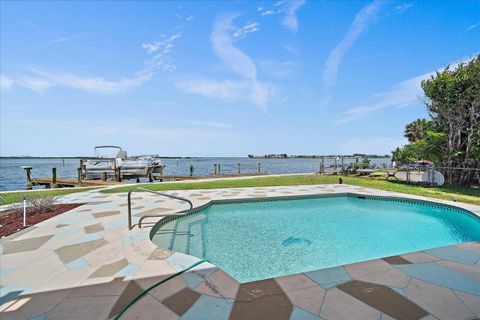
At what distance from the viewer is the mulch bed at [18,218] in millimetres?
4291

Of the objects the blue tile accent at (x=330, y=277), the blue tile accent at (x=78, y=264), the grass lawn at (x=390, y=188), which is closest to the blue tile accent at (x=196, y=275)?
the blue tile accent at (x=330, y=277)

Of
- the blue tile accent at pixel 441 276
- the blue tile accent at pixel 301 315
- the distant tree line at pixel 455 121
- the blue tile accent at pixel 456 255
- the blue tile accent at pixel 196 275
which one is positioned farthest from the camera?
the distant tree line at pixel 455 121

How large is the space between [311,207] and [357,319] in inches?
236

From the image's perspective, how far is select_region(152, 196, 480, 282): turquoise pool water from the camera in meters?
3.84

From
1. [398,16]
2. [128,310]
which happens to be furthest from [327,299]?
[398,16]

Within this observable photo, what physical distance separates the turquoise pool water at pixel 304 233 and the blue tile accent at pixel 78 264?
1.27m

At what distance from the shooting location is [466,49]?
11.1 meters

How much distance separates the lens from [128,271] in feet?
8.77

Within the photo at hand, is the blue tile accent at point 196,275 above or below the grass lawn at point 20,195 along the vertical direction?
below

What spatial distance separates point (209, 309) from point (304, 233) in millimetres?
3858

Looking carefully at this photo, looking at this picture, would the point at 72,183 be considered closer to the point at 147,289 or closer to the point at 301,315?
the point at 147,289

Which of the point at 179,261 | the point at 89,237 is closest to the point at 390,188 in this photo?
the point at 179,261

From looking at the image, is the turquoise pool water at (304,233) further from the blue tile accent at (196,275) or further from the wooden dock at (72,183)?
the wooden dock at (72,183)

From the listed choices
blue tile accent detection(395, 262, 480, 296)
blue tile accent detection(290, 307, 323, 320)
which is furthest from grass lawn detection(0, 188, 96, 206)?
blue tile accent detection(395, 262, 480, 296)
